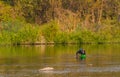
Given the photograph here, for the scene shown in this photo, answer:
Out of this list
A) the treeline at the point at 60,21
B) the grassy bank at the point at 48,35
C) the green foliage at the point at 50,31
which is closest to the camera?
the grassy bank at the point at 48,35

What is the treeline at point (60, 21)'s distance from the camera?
286 feet

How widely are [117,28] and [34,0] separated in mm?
18308

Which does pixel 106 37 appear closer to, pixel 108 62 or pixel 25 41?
pixel 25 41

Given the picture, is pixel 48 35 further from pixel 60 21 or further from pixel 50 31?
pixel 60 21

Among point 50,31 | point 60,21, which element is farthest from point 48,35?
point 60,21

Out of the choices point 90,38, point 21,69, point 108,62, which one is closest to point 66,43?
point 90,38

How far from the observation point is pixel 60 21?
94188 millimetres

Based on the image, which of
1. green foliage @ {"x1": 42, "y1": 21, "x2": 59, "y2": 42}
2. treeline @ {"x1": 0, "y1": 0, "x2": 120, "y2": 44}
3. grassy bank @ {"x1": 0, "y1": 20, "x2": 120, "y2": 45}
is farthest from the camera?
treeline @ {"x1": 0, "y1": 0, "x2": 120, "y2": 44}

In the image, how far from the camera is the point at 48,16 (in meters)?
101

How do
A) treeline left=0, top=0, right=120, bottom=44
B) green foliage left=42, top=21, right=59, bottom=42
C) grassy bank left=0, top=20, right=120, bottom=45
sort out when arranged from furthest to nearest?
treeline left=0, top=0, right=120, bottom=44
green foliage left=42, top=21, right=59, bottom=42
grassy bank left=0, top=20, right=120, bottom=45

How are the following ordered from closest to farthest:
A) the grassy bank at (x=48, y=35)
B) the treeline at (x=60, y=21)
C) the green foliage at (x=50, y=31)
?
the grassy bank at (x=48, y=35) < the green foliage at (x=50, y=31) < the treeline at (x=60, y=21)

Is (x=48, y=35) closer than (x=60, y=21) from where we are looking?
Yes

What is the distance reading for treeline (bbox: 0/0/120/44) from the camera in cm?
8712

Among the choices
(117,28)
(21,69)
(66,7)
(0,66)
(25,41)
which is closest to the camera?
(21,69)
